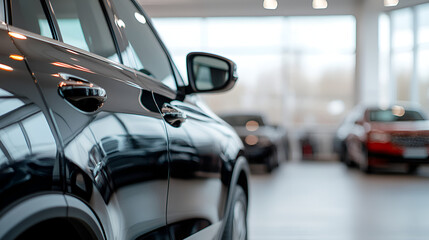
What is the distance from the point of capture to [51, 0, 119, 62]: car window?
1385 mm

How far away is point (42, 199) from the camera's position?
37.7 inches

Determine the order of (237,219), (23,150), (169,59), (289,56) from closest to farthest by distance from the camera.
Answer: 1. (23,150)
2. (169,59)
3. (237,219)
4. (289,56)

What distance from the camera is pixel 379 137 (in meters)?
9.46

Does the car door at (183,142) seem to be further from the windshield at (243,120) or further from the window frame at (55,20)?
the windshield at (243,120)

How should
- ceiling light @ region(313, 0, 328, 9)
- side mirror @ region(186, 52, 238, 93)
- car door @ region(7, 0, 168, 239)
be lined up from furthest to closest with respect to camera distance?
ceiling light @ region(313, 0, 328, 9) < side mirror @ region(186, 52, 238, 93) < car door @ region(7, 0, 168, 239)

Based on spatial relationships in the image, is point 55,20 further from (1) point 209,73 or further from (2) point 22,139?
(1) point 209,73

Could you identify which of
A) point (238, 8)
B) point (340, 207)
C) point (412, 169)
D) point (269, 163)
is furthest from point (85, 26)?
point (238, 8)

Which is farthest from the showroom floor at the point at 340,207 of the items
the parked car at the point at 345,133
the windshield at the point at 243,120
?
the windshield at the point at 243,120

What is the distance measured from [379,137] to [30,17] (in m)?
8.91

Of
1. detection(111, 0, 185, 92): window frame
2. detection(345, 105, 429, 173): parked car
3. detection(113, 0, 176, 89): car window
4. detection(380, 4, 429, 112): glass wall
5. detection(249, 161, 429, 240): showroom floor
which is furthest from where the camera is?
detection(380, 4, 429, 112): glass wall

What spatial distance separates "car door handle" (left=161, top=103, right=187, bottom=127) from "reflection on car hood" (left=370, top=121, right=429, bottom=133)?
8.34m

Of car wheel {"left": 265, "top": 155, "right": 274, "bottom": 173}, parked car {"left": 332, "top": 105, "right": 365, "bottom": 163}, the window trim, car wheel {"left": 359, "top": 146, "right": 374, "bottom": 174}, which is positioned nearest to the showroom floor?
car wheel {"left": 359, "top": 146, "right": 374, "bottom": 174}

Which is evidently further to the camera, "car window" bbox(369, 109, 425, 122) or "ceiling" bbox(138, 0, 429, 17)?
"ceiling" bbox(138, 0, 429, 17)

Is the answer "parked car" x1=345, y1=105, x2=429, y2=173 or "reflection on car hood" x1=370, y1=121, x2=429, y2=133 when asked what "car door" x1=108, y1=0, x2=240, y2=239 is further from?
"reflection on car hood" x1=370, y1=121, x2=429, y2=133
